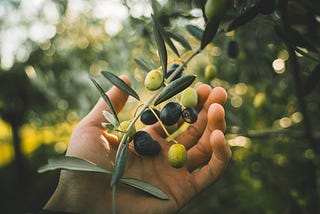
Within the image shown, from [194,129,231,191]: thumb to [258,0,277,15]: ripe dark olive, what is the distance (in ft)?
1.63

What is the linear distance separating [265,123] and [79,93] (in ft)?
4.89

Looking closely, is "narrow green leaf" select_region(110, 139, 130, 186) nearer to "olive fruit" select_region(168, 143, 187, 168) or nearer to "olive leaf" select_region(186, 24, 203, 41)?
"olive fruit" select_region(168, 143, 187, 168)

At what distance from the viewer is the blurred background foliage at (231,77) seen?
43.8 inches

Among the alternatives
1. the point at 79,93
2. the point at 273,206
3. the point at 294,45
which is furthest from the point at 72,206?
the point at 79,93

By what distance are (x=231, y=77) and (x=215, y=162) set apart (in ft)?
3.46

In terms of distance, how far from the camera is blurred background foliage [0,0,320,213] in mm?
1112

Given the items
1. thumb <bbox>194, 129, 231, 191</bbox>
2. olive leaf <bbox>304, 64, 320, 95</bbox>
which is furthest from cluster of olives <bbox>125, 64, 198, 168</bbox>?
olive leaf <bbox>304, 64, 320, 95</bbox>

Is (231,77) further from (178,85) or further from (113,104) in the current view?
(178,85)

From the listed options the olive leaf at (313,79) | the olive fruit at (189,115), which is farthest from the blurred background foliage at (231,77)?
the olive fruit at (189,115)

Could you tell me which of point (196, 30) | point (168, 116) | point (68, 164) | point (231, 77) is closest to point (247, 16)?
point (168, 116)

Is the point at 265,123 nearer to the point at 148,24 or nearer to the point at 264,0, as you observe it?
the point at 148,24

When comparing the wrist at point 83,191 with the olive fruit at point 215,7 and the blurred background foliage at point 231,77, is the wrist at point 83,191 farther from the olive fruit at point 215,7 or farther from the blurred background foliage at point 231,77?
the olive fruit at point 215,7

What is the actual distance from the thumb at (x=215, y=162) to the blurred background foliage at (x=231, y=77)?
0.98 ft

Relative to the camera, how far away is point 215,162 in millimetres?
1328
